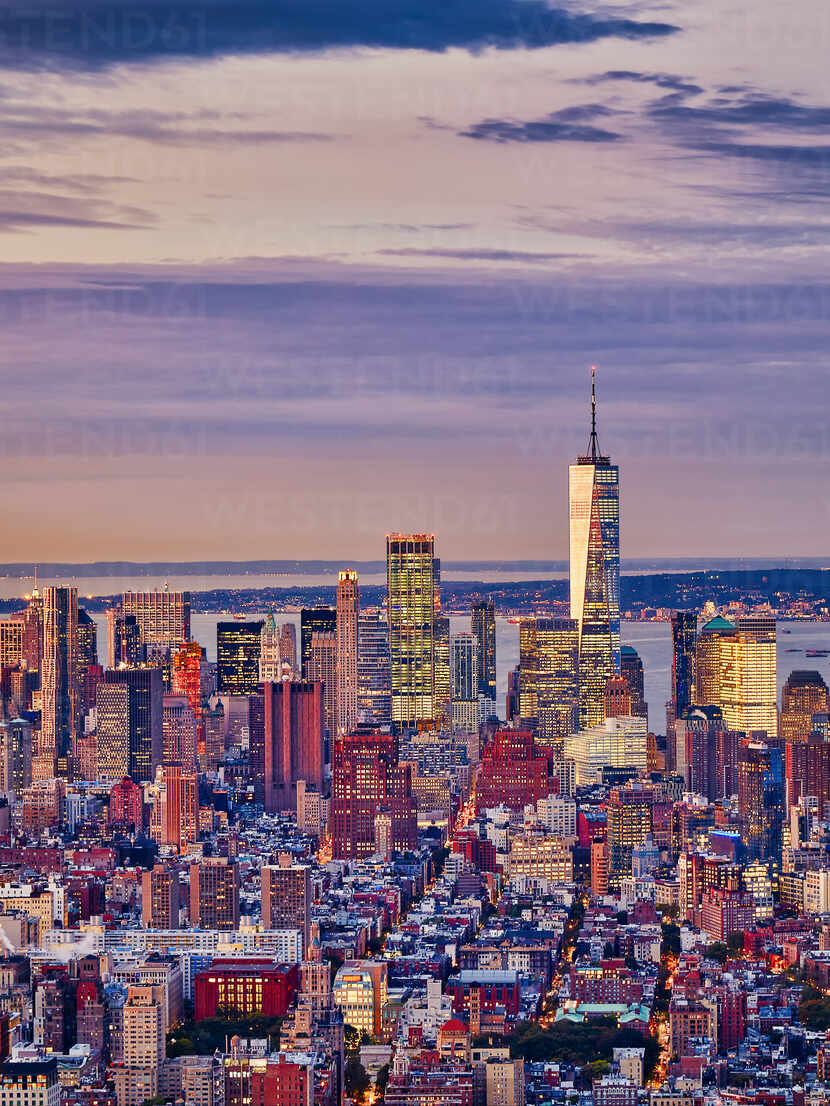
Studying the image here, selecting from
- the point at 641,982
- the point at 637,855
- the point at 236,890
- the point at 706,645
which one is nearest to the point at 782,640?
the point at 706,645

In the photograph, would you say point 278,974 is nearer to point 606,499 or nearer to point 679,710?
point 679,710

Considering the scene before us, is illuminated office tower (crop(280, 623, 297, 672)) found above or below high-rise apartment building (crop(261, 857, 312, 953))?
above

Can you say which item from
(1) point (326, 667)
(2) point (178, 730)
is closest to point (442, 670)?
(1) point (326, 667)

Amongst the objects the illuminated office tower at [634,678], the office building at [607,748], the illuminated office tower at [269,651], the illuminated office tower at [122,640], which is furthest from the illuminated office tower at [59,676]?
the illuminated office tower at [634,678]

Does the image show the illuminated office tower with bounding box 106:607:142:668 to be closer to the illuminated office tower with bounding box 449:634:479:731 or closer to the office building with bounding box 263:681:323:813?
the office building with bounding box 263:681:323:813

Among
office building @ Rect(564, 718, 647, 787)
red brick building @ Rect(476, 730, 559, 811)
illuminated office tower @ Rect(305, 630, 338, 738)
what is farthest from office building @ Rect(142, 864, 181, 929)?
illuminated office tower @ Rect(305, 630, 338, 738)

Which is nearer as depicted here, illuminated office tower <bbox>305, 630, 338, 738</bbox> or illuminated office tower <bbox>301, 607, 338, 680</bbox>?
illuminated office tower <bbox>305, 630, 338, 738</bbox>
